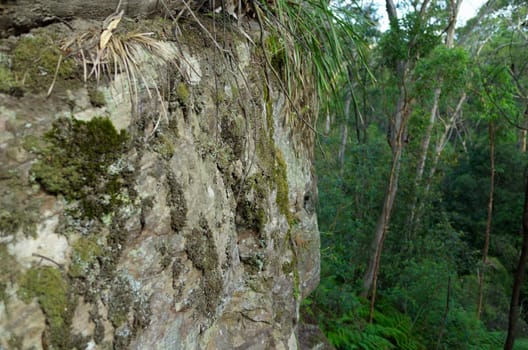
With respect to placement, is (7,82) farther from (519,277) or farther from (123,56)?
(519,277)

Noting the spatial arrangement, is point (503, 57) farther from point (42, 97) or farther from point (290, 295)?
point (42, 97)

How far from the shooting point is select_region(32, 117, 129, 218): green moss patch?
3.99 ft

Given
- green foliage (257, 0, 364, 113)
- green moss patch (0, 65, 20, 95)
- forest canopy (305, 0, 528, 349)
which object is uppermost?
green foliage (257, 0, 364, 113)

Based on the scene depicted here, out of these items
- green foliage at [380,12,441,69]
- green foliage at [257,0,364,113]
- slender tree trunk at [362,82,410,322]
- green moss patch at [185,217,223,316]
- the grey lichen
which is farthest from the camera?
slender tree trunk at [362,82,410,322]

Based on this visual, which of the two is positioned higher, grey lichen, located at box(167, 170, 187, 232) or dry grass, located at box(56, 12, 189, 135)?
dry grass, located at box(56, 12, 189, 135)

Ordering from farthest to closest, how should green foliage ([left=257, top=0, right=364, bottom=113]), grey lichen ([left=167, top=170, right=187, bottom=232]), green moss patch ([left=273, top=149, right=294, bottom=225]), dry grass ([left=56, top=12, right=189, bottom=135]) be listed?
green moss patch ([left=273, top=149, right=294, bottom=225]) → green foliage ([left=257, top=0, right=364, bottom=113]) → grey lichen ([left=167, top=170, right=187, bottom=232]) → dry grass ([left=56, top=12, right=189, bottom=135])

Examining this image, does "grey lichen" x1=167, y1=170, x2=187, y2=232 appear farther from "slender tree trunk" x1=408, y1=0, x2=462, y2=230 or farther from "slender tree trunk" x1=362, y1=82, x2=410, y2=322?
"slender tree trunk" x1=408, y1=0, x2=462, y2=230

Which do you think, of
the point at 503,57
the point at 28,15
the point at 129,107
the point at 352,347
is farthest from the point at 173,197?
the point at 503,57

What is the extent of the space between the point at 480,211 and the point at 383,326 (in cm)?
828

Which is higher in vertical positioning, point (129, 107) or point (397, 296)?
point (129, 107)

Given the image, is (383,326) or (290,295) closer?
(290,295)

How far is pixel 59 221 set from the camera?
1211 mm

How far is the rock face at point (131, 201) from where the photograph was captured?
45.3 inches

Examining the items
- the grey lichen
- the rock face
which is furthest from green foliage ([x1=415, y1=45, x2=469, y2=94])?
the grey lichen
